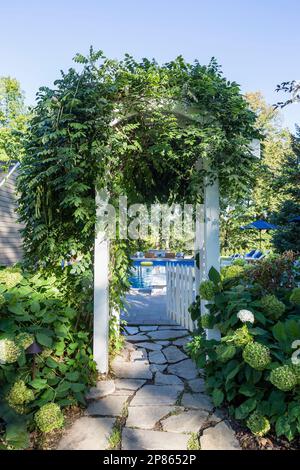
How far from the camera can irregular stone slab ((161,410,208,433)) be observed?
2.08 meters

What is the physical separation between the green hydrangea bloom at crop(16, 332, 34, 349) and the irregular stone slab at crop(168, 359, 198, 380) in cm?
153

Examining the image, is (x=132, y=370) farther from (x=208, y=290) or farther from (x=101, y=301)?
(x=208, y=290)

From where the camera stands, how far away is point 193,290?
4320mm

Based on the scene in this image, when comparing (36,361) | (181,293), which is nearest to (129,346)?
(181,293)

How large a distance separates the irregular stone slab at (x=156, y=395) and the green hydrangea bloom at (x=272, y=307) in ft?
3.25

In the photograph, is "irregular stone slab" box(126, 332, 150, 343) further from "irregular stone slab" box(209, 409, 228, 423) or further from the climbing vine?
"irregular stone slab" box(209, 409, 228, 423)

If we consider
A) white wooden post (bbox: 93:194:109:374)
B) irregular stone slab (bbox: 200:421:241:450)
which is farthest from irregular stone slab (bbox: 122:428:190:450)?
white wooden post (bbox: 93:194:109:374)

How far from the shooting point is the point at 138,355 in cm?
349

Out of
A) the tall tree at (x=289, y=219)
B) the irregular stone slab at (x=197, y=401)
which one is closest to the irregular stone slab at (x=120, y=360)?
the irregular stone slab at (x=197, y=401)

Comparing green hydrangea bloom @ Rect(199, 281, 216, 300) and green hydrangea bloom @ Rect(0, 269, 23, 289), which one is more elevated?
green hydrangea bloom @ Rect(0, 269, 23, 289)

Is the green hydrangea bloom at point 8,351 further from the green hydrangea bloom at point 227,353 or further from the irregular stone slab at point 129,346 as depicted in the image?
the irregular stone slab at point 129,346

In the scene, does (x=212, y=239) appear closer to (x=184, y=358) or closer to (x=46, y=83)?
(x=184, y=358)

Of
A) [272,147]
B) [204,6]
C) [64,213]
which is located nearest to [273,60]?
[204,6]

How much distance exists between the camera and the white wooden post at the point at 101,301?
2.85 m
